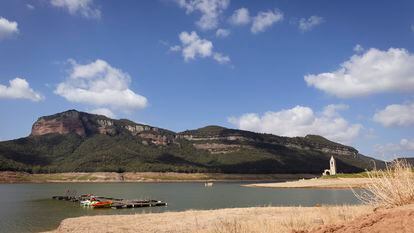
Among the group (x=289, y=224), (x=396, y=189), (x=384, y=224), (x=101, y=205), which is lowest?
(x=101, y=205)

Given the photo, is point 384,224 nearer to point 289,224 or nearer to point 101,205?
point 289,224

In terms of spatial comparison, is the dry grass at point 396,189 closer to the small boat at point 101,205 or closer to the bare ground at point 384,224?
the bare ground at point 384,224

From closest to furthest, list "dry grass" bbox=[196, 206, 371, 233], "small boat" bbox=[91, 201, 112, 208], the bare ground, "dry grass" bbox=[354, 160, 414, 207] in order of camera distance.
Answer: the bare ground
"dry grass" bbox=[354, 160, 414, 207]
"dry grass" bbox=[196, 206, 371, 233]
"small boat" bbox=[91, 201, 112, 208]

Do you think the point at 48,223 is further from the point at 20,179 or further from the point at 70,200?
the point at 20,179

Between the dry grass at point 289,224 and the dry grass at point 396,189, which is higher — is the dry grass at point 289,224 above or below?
below

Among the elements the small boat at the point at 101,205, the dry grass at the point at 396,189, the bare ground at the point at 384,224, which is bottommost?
the small boat at the point at 101,205

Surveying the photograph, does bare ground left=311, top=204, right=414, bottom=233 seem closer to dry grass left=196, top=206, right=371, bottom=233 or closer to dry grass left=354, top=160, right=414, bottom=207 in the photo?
dry grass left=196, top=206, right=371, bottom=233

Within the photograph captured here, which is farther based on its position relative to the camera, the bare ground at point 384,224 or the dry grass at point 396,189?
the dry grass at point 396,189

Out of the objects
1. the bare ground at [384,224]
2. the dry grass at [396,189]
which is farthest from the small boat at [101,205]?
the bare ground at [384,224]

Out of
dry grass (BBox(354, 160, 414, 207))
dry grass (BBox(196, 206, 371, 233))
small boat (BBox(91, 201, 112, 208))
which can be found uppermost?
dry grass (BBox(354, 160, 414, 207))

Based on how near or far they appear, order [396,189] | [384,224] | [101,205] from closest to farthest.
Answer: [384,224] → [396,189] → [101,205]

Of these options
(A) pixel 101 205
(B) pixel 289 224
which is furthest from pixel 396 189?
(A) pixel 101 205

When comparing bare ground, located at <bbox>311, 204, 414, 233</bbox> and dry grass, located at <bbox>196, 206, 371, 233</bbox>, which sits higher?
bare ground, located at <bbox>311, 204, 414, 233</bbox>

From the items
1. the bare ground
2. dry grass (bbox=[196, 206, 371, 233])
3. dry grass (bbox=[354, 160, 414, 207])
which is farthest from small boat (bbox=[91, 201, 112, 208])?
the bare ground
